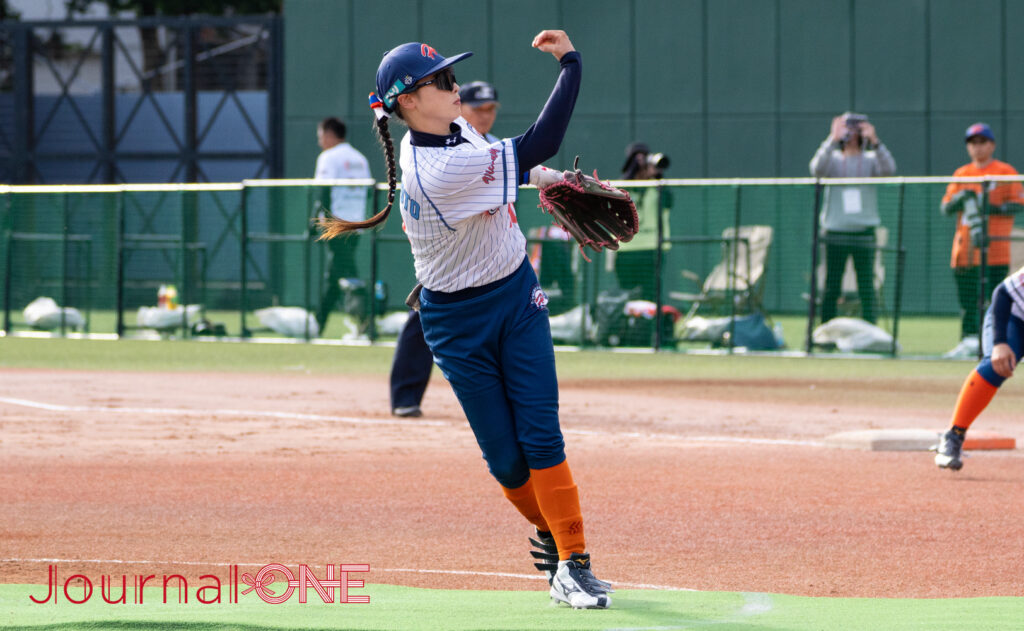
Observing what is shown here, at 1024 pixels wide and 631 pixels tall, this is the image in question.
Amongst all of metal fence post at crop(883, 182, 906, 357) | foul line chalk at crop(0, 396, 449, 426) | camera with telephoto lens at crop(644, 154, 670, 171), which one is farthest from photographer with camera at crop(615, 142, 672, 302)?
foul line chalk at crop(0, 396, 449, 426)

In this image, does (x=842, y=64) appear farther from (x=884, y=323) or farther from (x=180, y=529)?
(x=180, y=529)

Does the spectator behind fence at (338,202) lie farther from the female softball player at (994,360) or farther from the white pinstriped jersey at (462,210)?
the white pinstriped jersey at (462,210)

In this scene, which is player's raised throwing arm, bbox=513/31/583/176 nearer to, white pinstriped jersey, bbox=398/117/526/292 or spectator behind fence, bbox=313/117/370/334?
white pinstriped jersey, bbox=398/117/526/292

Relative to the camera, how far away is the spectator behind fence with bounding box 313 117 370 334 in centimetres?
1703

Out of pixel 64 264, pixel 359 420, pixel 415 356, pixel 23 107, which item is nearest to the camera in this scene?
pixel 415 356

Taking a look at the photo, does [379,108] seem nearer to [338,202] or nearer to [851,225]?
[851,225]

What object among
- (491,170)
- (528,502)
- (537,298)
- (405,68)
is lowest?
(528,502)

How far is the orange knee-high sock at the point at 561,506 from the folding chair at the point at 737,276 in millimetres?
10539

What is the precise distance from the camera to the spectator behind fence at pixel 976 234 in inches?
576

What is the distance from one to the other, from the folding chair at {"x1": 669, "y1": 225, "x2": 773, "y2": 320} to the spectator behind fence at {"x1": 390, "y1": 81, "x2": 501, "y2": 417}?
5.26 meters

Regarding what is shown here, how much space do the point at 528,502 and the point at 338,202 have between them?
11.8 meters

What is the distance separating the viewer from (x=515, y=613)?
517 cm

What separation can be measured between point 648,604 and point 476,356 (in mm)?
1079

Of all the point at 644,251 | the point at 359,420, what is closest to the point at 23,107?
the point at 644,251
